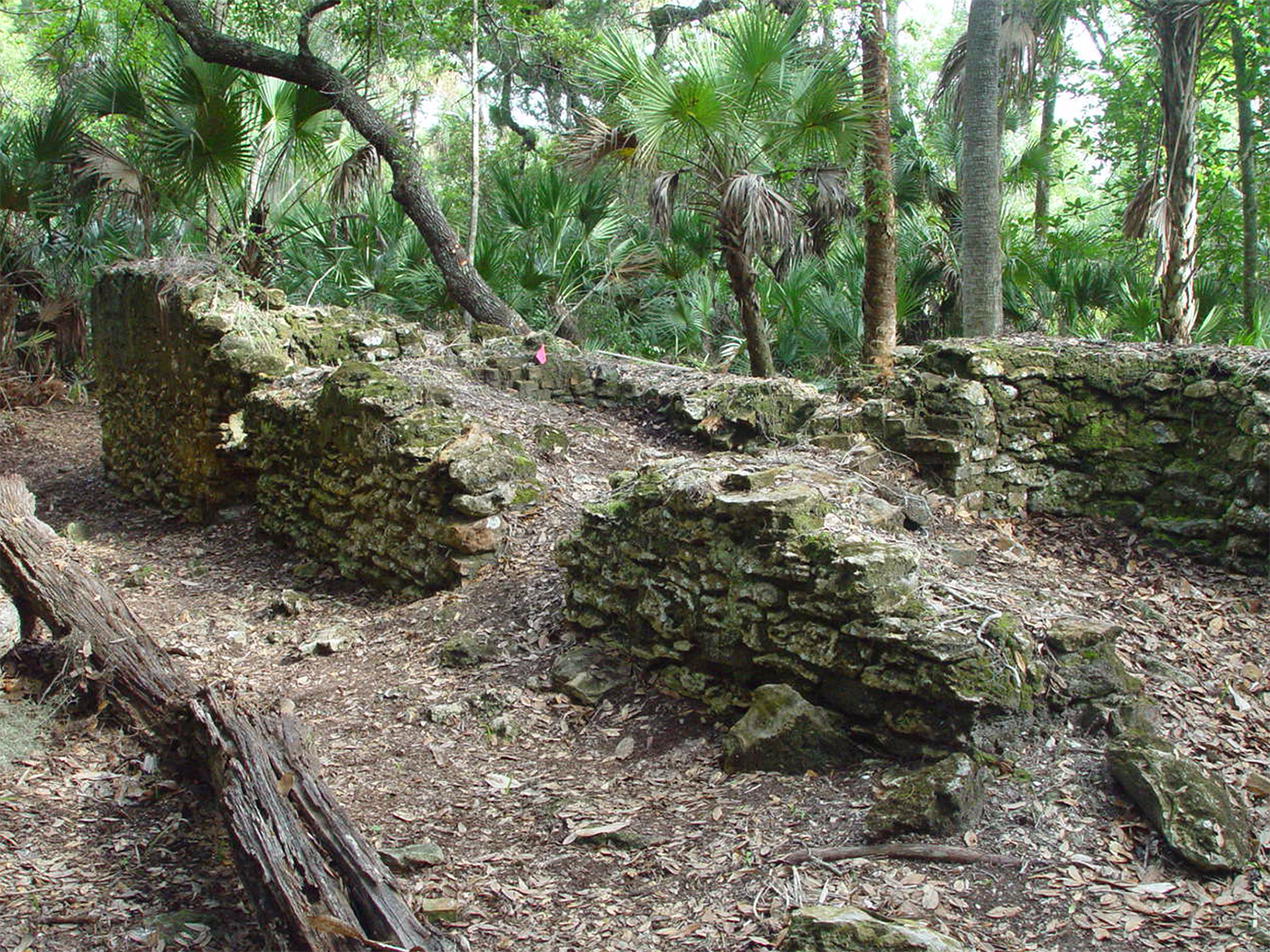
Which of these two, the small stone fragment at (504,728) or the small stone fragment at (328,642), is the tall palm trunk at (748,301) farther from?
the small stone fragment at (504,728)

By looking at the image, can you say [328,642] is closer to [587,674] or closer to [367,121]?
[587,674]

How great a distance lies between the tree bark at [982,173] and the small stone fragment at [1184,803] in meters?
5.72

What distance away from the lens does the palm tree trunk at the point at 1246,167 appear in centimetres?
952

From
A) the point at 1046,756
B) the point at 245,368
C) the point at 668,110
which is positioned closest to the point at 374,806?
the point at 1046,756

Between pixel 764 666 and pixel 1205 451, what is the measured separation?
3126mm

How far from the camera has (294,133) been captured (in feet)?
33.0

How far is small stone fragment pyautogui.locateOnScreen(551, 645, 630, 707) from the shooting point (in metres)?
4.47

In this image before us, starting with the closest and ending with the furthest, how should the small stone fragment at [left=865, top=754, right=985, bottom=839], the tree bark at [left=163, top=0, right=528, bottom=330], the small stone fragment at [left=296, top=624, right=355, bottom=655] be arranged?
the small stone fragment at [left=865, top=754, right=985, bottom=839], the small stone fragment at [left=296, top=624, right=355, bottom=655], the tree bark at [left=163, top=0, right=528, bottom=330]

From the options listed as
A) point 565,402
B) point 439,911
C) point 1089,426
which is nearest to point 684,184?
point 565,402

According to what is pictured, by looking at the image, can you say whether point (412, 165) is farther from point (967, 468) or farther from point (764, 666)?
point (764, 666)

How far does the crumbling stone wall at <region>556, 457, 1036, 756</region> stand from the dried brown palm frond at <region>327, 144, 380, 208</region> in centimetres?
716

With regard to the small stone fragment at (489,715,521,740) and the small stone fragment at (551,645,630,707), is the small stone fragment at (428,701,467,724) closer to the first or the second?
the small stone fragment at (489,715,521,740)

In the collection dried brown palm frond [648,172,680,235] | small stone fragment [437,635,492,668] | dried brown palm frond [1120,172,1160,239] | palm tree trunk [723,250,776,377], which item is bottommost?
small stone fragment [437,635,492,668]

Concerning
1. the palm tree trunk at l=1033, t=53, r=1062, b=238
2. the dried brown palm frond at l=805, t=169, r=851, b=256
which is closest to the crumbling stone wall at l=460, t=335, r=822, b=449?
the dried brown palm frond at l=805, t=169, r=851, b=256
